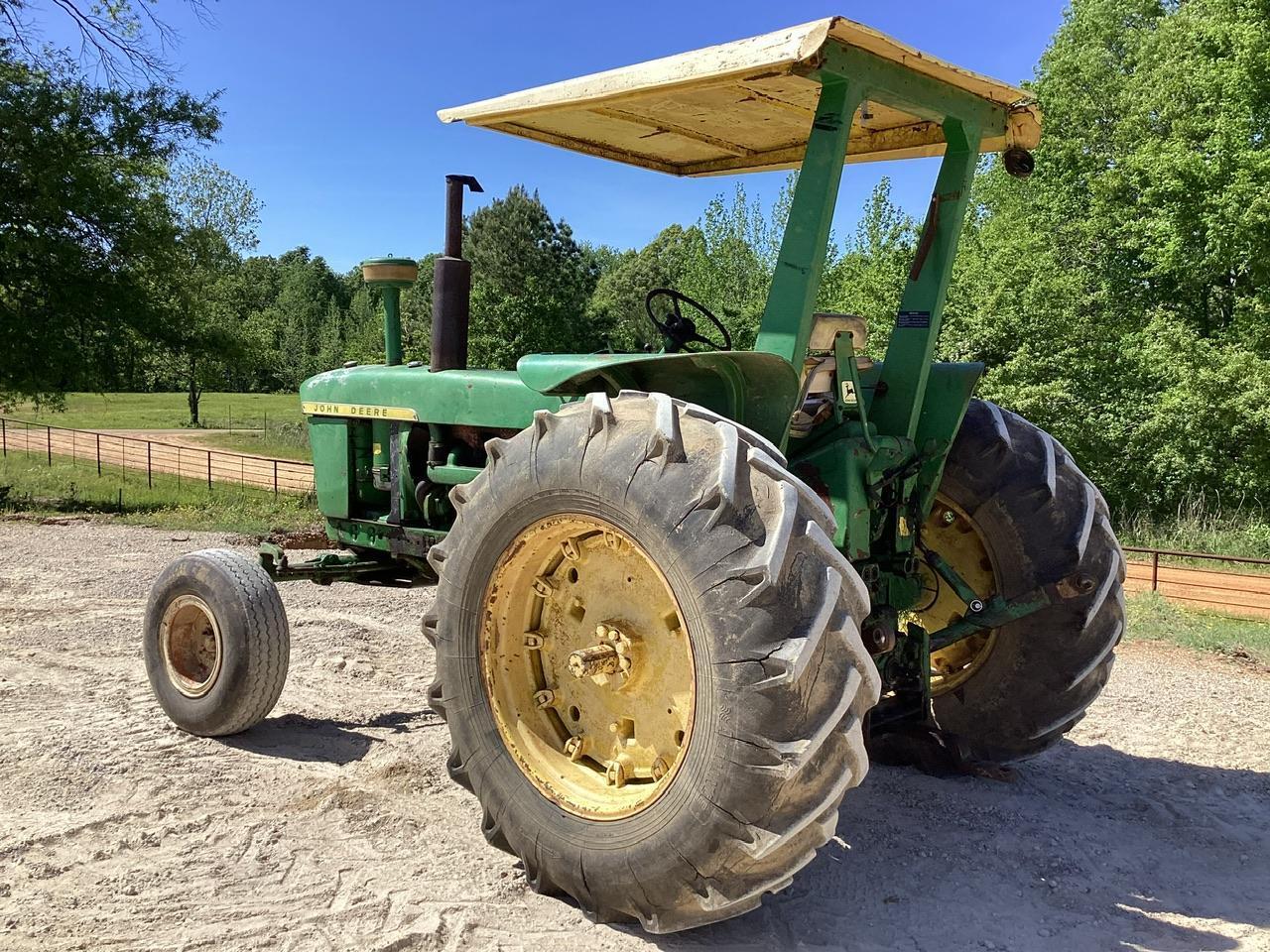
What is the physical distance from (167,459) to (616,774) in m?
21.2

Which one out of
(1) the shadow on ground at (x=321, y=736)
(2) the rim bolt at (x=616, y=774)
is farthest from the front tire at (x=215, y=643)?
(2) the rim bolt at (x=616, y=774)

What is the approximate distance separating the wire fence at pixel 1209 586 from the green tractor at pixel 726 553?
638 centimetres

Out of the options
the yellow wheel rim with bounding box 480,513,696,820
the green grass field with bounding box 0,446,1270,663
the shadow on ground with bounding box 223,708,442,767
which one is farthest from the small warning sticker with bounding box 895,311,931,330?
the green grass field with bounding box 0,446,1270,663

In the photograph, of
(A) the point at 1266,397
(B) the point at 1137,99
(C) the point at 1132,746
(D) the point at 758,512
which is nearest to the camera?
(D) the point at 758,512

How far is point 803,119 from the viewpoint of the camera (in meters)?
4.11

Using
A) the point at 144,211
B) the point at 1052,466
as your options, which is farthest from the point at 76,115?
the point at 1052,466

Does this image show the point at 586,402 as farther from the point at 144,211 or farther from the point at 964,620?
the point at 144,211

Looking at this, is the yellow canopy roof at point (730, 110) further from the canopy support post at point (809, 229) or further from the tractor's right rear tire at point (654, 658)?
the tractor's right rear tire at point (654, 658)

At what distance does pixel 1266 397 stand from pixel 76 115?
1907 cm

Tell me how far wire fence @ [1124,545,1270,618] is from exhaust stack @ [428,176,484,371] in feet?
24.5

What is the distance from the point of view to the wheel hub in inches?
192

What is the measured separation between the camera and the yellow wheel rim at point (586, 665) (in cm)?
A: 307

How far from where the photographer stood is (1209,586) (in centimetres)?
977

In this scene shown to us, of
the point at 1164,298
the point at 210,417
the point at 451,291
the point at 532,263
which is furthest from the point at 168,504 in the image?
the point at 210,417
